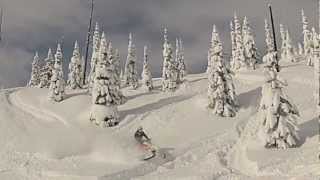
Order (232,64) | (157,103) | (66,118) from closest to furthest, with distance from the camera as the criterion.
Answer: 1. (66,118)
2. (157,103)
3. (232,64)

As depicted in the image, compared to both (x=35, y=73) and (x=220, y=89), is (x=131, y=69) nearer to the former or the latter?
(x=35, y=73)

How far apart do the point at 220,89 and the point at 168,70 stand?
98.3 feet

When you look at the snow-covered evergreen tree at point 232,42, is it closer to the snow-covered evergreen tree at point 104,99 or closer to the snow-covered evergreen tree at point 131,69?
the snow-covered evergreen tree at point 131,69

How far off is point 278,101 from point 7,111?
1318 inches

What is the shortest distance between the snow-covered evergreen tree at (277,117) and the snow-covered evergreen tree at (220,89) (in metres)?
15.3

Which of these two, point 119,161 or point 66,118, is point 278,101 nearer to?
point 119,161

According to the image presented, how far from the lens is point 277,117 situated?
3341 cm

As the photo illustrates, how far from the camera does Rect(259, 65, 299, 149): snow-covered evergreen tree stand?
33.1 meters

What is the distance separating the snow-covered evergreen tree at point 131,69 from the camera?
85206mm

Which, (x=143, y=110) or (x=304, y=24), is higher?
(x=304, y=24)

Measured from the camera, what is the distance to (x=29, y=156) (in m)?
37.4

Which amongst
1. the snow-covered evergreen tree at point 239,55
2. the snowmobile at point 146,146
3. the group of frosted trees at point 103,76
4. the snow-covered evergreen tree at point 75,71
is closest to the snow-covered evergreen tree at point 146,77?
the group of frosted trees at point 103,76

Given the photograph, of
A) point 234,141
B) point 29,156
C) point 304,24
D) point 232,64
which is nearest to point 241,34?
point 232,64

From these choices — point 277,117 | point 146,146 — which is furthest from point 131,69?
point 277,117
